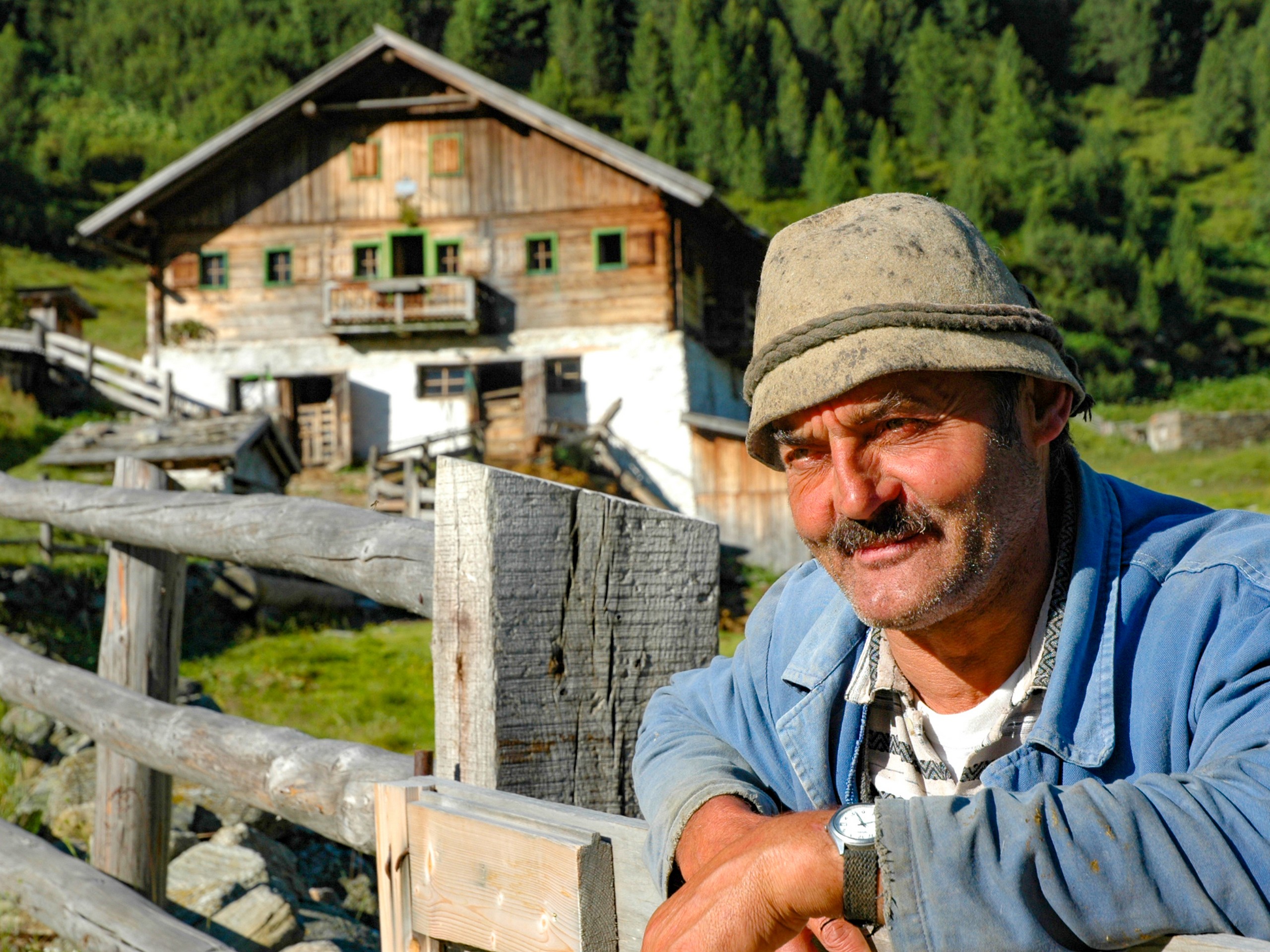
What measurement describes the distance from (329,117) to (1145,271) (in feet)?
96.1

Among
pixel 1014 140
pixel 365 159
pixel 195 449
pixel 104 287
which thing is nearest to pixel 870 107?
pixel 1014 140

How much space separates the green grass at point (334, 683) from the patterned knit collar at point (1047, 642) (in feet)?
19.1

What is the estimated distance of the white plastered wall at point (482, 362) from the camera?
2123 cm

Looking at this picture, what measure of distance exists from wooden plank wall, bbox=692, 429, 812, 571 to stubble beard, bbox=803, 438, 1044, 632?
16.9 m

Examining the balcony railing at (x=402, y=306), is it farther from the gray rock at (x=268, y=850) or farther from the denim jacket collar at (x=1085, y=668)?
the denim jacket collar at (x=1085, y=668)

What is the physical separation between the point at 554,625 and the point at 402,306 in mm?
20574

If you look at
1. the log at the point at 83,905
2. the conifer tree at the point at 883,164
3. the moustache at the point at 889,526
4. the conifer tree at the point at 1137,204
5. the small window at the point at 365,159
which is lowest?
the log at the point at 83,905

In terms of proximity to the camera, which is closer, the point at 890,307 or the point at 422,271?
the point at 890,307

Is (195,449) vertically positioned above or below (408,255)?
below

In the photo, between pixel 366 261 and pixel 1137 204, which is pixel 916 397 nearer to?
pixel 366 261

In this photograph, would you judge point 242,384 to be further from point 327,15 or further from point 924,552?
point 327,15

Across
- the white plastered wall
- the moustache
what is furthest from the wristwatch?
the white plastered wall

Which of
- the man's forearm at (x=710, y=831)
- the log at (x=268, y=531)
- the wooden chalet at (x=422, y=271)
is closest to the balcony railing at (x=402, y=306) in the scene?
the wooden chalet at (x=422, y=271)

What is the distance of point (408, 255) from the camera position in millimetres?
23625
